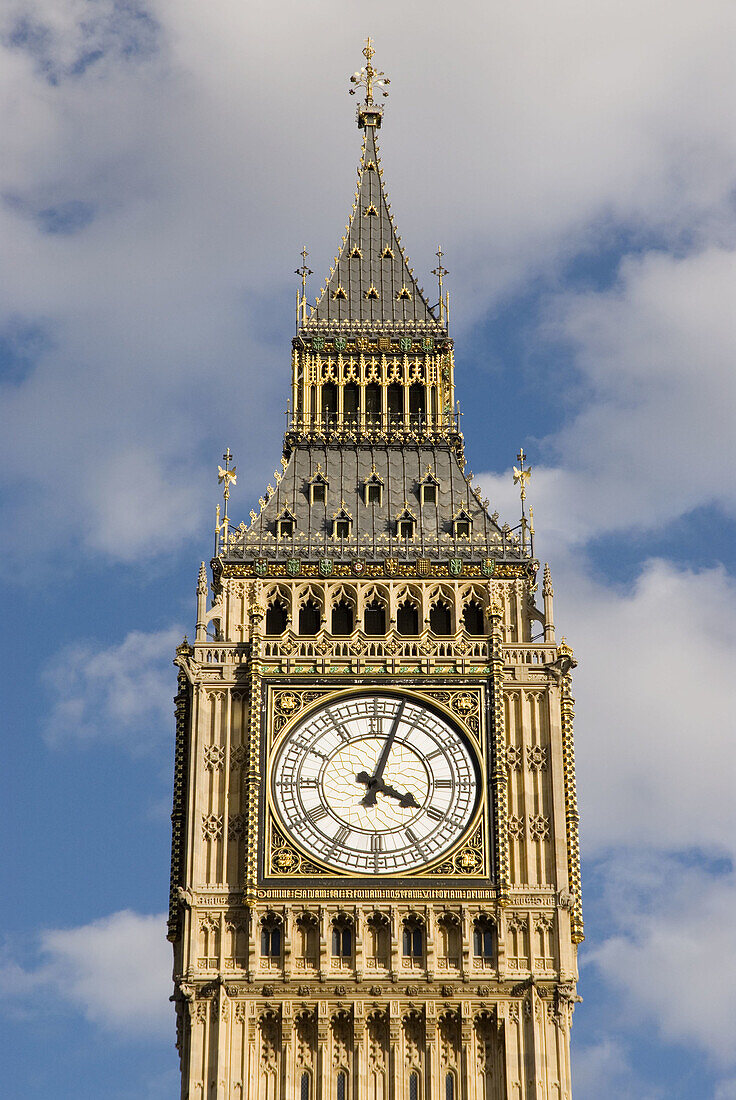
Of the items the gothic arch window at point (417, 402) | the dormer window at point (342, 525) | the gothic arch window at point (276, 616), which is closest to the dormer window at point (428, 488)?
the dormer window at point (342, 525)

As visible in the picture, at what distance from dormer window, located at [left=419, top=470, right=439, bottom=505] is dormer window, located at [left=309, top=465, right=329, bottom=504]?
2124mm

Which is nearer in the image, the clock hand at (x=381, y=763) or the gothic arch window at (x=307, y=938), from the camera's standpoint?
the gothic arch window at (x=307, y=938)

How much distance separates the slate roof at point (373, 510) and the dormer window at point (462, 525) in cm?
13

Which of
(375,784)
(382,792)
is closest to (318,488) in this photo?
(375,784)

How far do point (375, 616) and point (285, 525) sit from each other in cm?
317

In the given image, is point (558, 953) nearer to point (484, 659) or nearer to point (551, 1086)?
point (551, 1086)

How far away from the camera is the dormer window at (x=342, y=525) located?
193ft

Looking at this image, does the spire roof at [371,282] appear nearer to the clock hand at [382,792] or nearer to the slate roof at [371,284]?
the slate roof at [371,284]

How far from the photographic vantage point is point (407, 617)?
57344 millimetres

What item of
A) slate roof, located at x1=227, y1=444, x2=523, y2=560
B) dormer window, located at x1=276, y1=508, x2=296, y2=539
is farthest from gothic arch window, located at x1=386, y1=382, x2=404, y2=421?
dormer window, located at x1=276, y1=508, x2=296, y2=539

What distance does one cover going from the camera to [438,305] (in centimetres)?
6450

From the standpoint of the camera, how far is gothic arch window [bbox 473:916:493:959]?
52344 millimetres

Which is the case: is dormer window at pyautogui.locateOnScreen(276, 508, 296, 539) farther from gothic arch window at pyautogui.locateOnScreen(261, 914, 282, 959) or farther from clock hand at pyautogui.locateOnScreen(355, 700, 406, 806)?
gothic arch window at pyautogui.locateOnScreen(261, 914, 282, 959)

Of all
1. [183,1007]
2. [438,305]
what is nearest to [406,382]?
[438,305]
